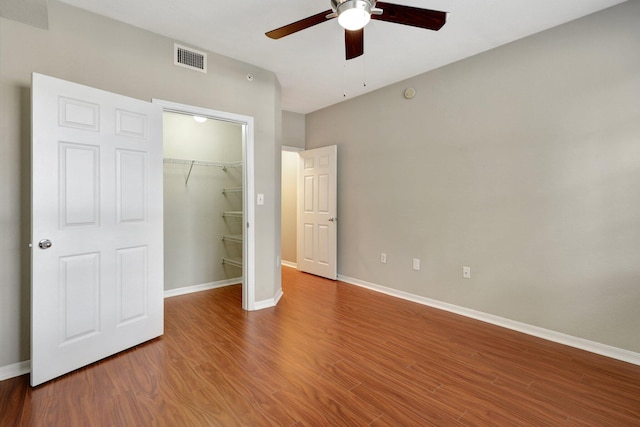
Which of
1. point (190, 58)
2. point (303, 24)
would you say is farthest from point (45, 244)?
point (303, 24)

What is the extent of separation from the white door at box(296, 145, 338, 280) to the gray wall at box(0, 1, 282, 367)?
178cm

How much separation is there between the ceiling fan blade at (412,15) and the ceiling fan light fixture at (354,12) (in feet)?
0.37

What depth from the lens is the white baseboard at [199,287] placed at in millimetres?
3863

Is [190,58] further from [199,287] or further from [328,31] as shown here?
[199,287]

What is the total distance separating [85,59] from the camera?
238 centimetres

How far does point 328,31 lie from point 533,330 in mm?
3384

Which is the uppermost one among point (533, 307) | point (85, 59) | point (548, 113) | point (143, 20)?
point (143, 20)

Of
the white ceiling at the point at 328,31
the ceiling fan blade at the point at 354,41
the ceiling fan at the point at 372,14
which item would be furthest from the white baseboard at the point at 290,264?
the ceiling fan at the point at 372,14

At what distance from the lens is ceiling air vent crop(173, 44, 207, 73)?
285 centimetres

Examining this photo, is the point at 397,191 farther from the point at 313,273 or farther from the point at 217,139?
the point at 217,139

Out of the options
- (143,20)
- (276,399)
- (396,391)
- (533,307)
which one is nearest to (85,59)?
(143,20)

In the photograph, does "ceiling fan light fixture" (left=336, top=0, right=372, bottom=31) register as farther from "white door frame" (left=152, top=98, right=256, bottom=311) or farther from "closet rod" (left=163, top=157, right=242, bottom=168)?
"closet rod" (left=163, top=157, right=242, bottom=168)

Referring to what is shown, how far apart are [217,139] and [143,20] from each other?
6.06 ft

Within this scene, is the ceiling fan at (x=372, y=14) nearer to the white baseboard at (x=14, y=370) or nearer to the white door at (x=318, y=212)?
the white door at (x=318, y=212)
